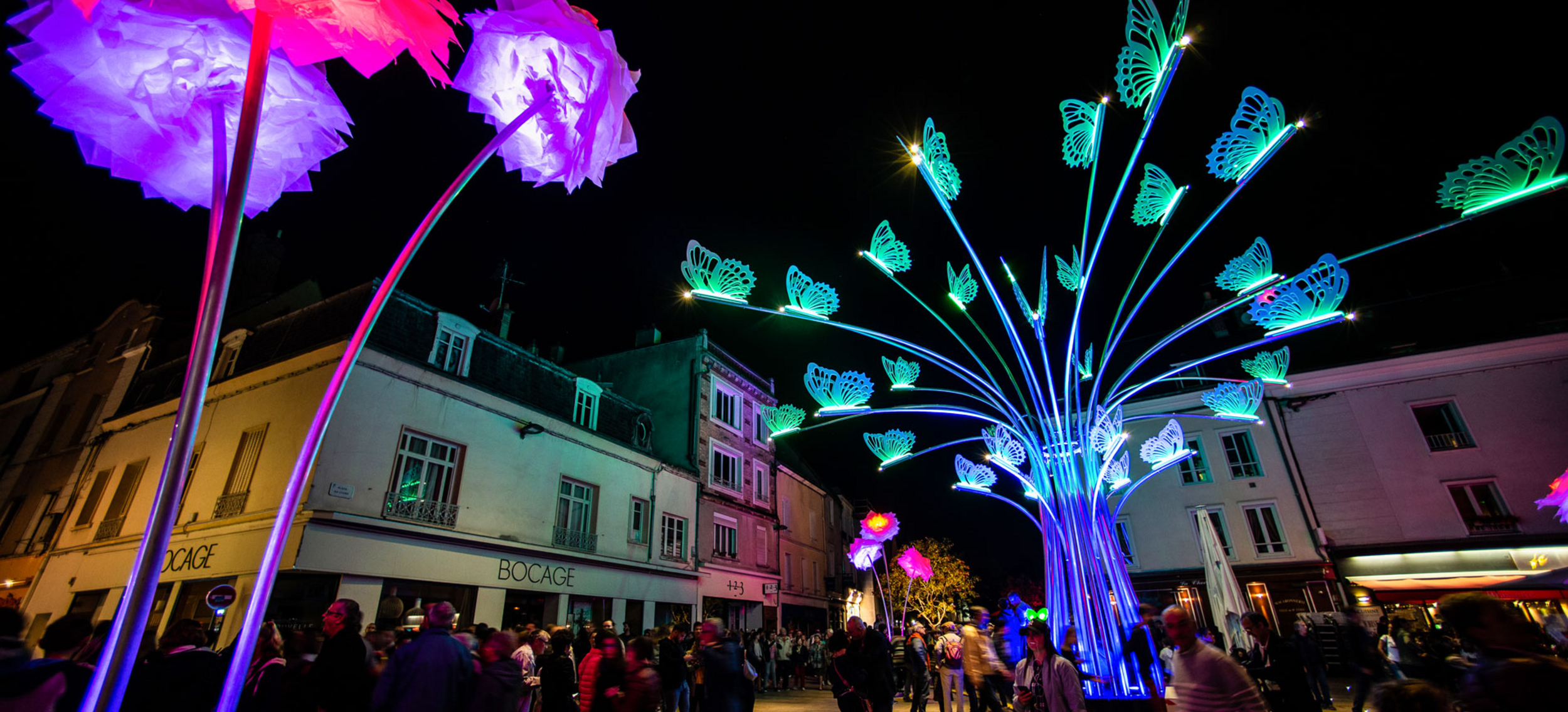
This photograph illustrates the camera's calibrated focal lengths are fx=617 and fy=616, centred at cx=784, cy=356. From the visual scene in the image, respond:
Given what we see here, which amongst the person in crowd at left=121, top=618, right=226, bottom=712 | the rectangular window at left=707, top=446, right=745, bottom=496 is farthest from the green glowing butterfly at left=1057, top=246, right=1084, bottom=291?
the rectangular window at left=707, top=446, right=745, bottom=496

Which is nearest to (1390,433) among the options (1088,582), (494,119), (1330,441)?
(1330,441)

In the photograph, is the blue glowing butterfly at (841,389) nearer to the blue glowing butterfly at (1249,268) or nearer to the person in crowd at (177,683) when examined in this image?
the blue glowing butterfly at (1249,268)

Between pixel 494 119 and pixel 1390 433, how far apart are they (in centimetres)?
3098

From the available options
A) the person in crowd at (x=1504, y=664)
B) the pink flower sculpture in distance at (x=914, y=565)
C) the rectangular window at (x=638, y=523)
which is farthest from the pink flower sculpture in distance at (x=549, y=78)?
the pink flower sculpture in distance at (x=914, y=565)

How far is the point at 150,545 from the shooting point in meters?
2.12

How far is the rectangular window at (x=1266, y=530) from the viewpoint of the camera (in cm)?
2309

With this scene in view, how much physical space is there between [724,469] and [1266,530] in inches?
833

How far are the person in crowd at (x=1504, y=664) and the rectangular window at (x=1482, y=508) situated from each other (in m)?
26.5

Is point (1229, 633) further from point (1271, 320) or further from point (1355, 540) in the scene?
point (1355, 540)

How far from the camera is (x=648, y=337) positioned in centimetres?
2827

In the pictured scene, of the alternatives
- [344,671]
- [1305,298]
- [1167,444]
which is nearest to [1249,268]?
[1305,298]

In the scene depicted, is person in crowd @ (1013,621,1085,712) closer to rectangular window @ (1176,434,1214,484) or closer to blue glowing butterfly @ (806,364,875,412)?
blue glowing butterfly @ (806,364,875,412)

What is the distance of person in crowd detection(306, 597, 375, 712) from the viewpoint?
467cm

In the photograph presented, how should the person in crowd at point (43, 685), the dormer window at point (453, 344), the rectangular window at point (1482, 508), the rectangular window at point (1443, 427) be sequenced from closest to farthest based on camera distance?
the person in crowd at point (43, 685)
the dormer window at point (453, 344)
the rectangular window at point (1482, 508)
the rectangular window at point (1443, 427)
